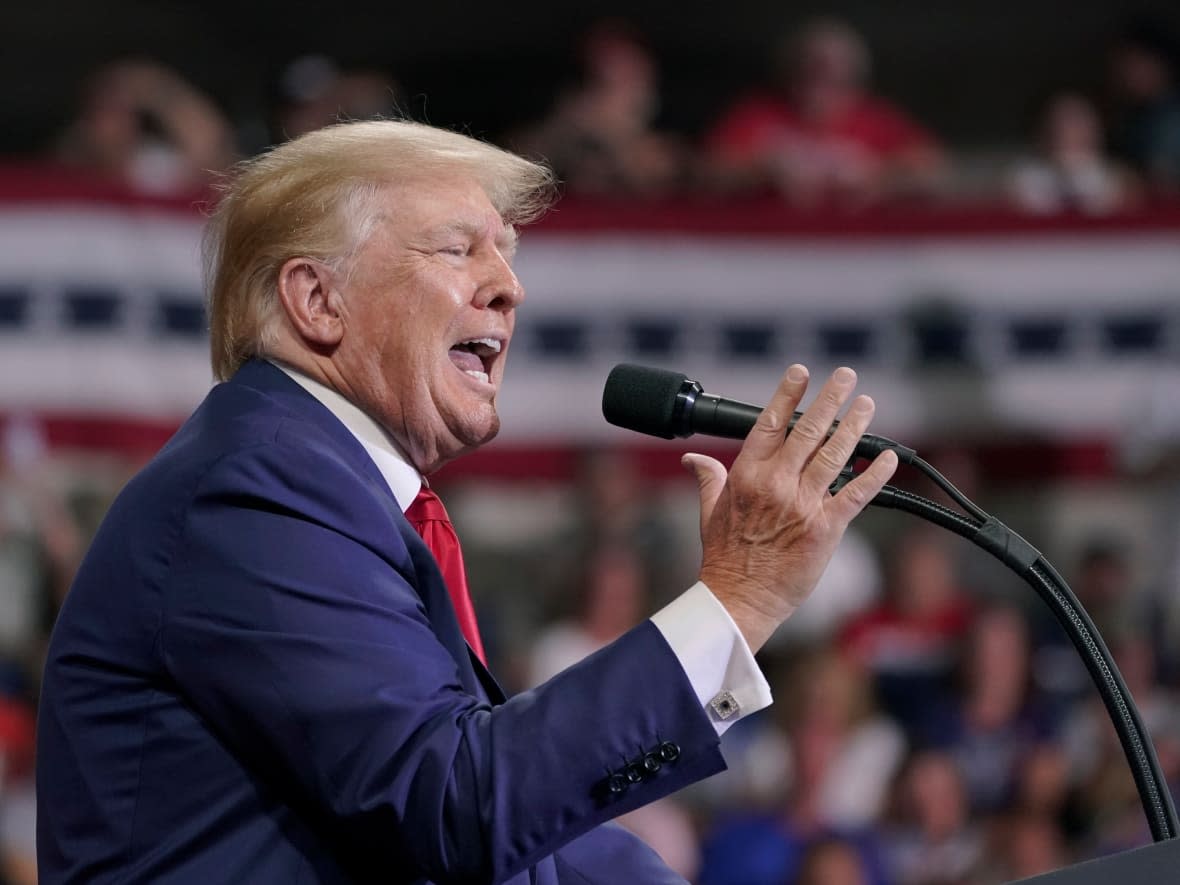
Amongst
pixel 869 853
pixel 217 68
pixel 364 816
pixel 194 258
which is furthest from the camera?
pixel 217 68

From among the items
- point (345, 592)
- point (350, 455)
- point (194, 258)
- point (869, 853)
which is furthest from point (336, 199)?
point (194, 258)

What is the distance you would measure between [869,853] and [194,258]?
2.51 m

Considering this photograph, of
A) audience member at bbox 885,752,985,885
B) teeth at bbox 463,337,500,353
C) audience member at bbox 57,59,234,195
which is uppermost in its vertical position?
audience member at bbox 57,59,234,195

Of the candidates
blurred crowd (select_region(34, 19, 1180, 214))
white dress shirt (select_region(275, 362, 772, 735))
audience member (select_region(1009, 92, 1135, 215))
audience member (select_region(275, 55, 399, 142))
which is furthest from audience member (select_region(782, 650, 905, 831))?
white dress shirt (select_region(275, 362, 772, 735))

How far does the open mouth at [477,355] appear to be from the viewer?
199 cm

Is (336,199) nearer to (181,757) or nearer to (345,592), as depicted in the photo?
(345,592)

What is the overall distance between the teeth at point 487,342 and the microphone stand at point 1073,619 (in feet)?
1.46

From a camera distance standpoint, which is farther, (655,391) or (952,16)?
(952,16)

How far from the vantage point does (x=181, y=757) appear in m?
1.70

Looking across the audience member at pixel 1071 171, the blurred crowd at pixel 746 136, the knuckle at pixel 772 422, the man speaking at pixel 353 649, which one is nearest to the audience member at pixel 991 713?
the blurred crowd at pixel 746 136

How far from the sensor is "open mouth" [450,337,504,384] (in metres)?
1.99

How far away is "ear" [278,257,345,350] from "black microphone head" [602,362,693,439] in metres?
0.30

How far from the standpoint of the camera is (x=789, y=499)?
5.52 ft

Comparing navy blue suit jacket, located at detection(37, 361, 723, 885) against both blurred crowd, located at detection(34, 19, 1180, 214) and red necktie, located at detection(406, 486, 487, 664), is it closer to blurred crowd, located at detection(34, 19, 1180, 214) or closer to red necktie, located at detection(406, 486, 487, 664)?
red necktie, located at detection(406, 486, 487, 664)
